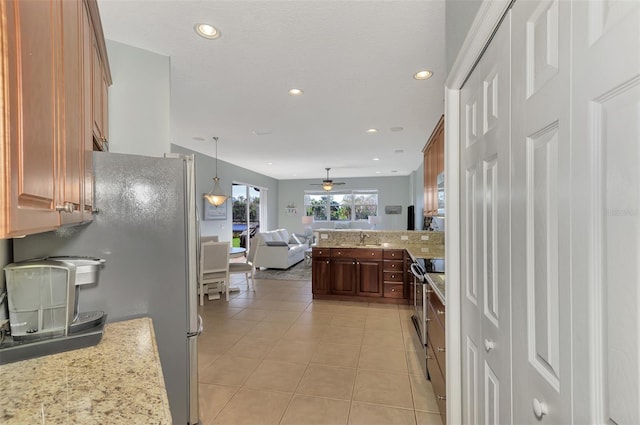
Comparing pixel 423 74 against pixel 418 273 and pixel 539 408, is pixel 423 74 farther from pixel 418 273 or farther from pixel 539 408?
pixel 539 408

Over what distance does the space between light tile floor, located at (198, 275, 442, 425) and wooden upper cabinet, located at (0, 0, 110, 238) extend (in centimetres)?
178

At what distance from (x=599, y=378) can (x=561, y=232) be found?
0.30 meters

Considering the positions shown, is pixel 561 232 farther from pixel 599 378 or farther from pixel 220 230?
pixel 220 230

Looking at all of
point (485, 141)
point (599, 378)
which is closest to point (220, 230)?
point (485, 141)

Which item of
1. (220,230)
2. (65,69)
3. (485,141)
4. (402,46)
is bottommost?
(220,230)

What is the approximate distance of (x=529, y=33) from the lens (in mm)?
817

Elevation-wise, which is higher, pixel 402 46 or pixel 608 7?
pixel 402 46

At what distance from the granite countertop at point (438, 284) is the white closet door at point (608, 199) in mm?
1102

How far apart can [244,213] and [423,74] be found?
689 cm

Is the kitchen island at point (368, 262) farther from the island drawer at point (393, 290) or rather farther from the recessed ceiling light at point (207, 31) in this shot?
the recessed ceiling light at point (207, 31)

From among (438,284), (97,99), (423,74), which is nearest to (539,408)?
(438,284)

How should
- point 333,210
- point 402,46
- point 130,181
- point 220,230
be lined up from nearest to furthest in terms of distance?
1. point 130,181
2. point 402,46
3. point 220,230
4. point 333,210

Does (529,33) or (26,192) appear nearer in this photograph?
(26,192)

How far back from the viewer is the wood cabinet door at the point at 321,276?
15.3ft
